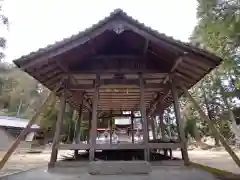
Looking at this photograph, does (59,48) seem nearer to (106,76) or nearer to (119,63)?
(106,76)

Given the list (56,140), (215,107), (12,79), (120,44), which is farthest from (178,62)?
(12,79)

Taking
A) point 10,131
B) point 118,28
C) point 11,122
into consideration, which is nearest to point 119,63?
point 118,28

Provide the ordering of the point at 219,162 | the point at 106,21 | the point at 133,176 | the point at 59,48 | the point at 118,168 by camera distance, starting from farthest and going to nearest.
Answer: the point at 219,162 → the point at 59,48 → the point at 106,21 → the point at 118,168 → the point at 133,176

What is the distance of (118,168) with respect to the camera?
5.60 metres

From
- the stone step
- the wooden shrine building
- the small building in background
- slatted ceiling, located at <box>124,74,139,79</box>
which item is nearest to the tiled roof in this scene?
the wooden shrine building

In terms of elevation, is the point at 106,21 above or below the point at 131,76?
above

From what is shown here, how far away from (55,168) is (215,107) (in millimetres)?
27320

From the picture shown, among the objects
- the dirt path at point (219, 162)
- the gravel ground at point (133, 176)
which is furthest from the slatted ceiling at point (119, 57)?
the dirt path at point (219, 162)

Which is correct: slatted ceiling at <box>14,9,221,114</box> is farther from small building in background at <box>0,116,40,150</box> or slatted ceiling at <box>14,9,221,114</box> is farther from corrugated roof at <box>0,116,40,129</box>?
corrugated roof at <box>0,116,40,129</box>

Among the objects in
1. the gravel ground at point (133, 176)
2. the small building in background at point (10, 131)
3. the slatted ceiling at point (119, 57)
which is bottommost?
the gravel ground at point (133, 176)

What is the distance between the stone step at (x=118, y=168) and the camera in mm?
5523

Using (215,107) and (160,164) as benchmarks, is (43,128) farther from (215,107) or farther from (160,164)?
(160,164)

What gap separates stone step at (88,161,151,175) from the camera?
552 cm

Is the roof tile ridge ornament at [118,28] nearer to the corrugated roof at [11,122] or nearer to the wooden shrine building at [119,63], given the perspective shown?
the wooden shrine building at [119,63]
